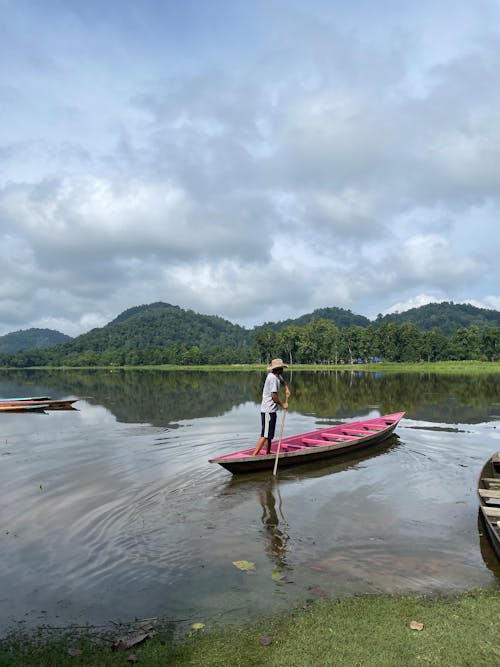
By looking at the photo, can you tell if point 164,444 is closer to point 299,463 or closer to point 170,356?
point 299,463

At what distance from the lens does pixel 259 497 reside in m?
11.5

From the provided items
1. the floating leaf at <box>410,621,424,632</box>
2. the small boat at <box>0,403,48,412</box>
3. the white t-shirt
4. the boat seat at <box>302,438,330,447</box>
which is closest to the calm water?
the boat seat at <box>302,438,330,447</box>

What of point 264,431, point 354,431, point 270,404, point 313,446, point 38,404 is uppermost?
point 270,404

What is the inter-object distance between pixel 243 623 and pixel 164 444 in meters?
12.5

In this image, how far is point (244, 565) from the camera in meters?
7.59

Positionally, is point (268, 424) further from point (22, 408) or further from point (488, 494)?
point (22, 408)

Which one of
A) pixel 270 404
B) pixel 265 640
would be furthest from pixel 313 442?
pixel 265 640

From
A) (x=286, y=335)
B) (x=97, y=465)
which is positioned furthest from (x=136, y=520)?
(x=286, y=335)

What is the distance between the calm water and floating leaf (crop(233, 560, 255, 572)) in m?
0.15

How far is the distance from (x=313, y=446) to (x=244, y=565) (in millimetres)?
8337

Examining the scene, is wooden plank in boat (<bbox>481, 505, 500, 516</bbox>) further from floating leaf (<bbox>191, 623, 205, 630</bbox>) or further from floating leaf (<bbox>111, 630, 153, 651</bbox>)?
floating leaf (<bbox>111, 630, 153, 651</bbox>)

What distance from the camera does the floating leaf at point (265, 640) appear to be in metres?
5.32

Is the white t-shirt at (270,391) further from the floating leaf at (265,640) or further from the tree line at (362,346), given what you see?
the tree line at (362,346)

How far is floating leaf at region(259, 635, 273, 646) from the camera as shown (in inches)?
209
